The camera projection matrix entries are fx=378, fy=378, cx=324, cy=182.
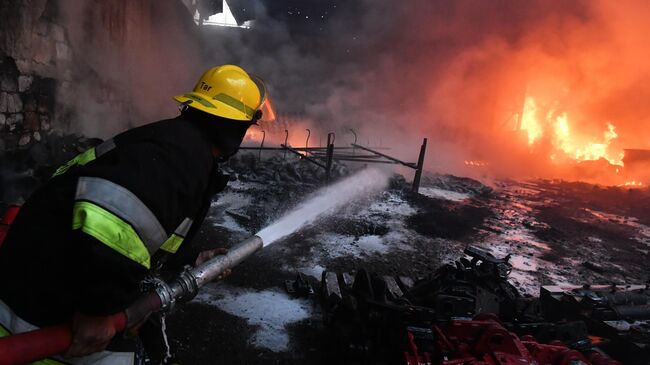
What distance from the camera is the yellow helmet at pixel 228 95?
5.89ft

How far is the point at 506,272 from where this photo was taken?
335 cm

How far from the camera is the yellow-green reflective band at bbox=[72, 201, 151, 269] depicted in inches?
47.5

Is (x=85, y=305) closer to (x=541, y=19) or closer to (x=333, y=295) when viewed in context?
(x=333, y=295)

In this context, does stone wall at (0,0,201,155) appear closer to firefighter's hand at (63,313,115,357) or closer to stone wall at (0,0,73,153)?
stone wall at (0,0,73,153)

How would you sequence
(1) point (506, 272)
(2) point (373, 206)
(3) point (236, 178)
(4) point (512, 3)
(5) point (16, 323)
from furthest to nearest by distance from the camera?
(4) point (512, 3) → (3) point (236, 178) → (2) point (373, 206) → (1) point (506, 272) → (5) point (16, 323)

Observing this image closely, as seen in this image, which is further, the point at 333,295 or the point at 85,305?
the point at 333,295

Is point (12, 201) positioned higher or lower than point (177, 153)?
lower

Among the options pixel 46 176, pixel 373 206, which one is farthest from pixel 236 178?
pixel 46 176

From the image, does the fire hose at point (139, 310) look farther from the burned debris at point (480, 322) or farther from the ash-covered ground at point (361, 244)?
the ash-covered ground at point (361, 244)

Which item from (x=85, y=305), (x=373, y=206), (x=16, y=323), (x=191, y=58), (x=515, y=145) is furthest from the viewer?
(x=515, y=145)

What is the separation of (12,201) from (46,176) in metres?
0.43

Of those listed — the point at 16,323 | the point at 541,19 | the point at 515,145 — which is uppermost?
the point at 541,19

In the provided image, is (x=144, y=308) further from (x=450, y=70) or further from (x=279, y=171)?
(x=450, y=70)

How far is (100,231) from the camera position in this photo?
1.21 meters
